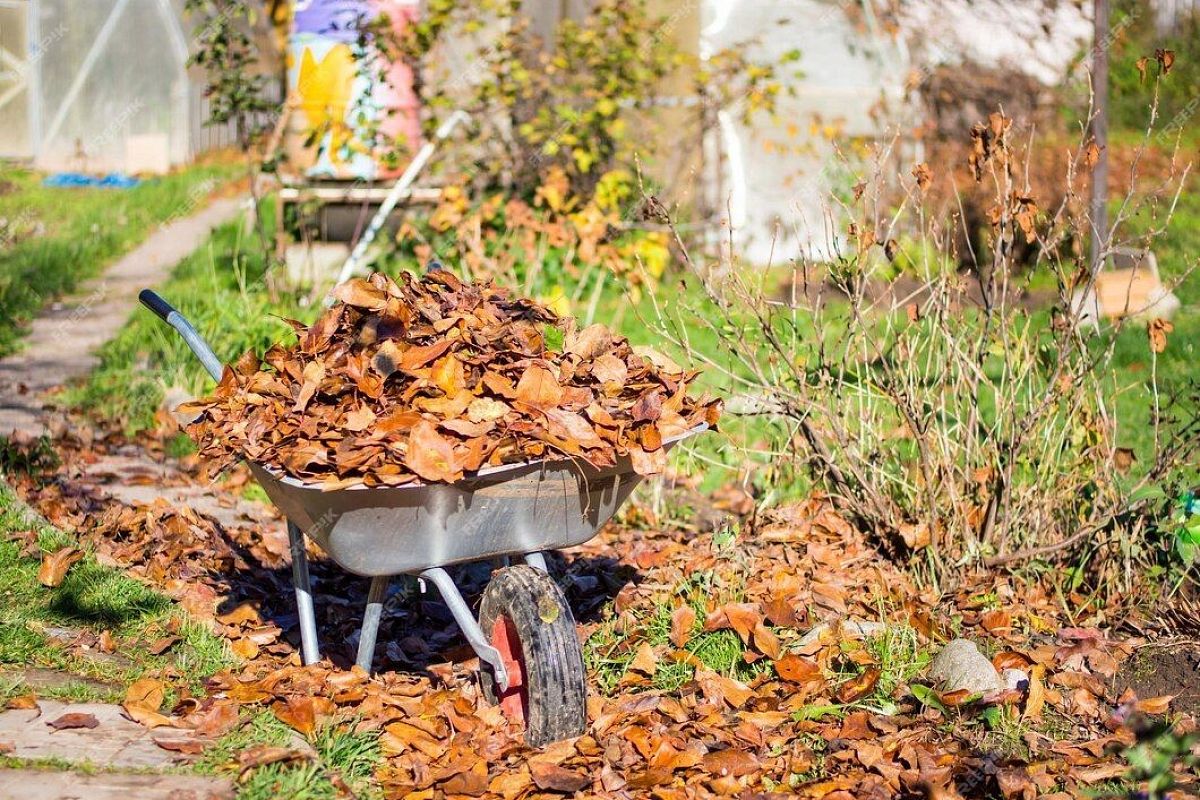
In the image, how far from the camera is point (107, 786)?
295 cm

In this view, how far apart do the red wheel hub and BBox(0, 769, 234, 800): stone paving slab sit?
75 centimetres

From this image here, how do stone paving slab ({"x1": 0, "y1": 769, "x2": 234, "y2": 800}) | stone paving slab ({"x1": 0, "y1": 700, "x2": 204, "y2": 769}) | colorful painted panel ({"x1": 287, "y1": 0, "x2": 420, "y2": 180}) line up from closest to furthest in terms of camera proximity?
stone paving slab ({"x1": 0, "y1": 769, "x2": 234, "y2": 800}), stone paving slab ({"x1": 0, "y1": 700, "x2": 204, "y2": 769}), colorful painted panel ({"x1": 287, "y1": 0, "x2": 420, "y2": 180})

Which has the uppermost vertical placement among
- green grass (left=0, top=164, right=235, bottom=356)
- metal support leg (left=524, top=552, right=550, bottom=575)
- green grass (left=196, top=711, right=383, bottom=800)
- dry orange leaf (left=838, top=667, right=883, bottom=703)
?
green grass (left=0, top=164, right=235, bottom=356)

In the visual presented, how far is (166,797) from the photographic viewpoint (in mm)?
2916

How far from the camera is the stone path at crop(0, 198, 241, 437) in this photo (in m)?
6.48

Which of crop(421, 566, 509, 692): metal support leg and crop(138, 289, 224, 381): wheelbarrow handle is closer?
crop(421, 566, 509, 692): metal support leg

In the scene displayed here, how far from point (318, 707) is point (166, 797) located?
0.55m

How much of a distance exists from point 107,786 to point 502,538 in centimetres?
104

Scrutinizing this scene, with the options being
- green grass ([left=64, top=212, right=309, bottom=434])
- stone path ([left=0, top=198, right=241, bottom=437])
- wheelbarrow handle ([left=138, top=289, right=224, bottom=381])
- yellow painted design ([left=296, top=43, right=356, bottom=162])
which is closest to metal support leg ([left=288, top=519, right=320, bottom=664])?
wheelbarrow handle ([left=138, top=289, right=224, bottom=381])

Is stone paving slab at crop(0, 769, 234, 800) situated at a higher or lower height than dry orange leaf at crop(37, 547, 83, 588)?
lower

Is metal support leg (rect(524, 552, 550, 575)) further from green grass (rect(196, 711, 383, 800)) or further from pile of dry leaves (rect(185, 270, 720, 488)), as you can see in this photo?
green grass (rect(196, 711, 383, 800))

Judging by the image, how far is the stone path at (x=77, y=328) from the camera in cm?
648

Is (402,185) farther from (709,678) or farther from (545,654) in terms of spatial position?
(545,654)

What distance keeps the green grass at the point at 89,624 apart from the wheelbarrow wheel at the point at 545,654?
37.7 inches
